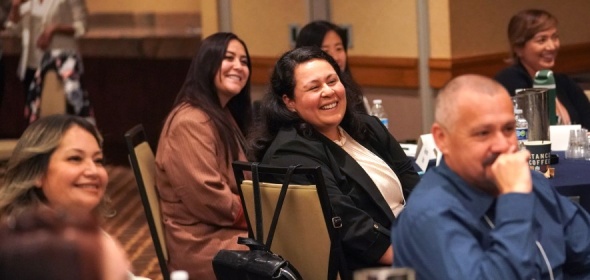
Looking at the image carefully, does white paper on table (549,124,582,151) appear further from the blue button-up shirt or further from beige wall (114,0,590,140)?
beige wall (114,0,590,140)

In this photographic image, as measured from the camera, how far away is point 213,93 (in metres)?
4.93

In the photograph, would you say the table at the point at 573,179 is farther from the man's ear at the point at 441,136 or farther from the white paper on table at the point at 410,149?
the man's ear at the point at 441,136

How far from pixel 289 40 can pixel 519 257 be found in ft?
19.6

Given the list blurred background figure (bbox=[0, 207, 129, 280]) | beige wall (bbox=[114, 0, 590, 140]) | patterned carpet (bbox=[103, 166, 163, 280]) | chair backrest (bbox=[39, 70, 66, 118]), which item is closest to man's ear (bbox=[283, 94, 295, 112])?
patterned carpet (bbox=[103, 166, 163, 280])

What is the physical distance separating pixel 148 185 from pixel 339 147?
3.23 feet

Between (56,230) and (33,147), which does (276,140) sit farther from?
(56,230)

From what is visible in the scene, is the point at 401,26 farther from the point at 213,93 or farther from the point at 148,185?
the point at 148,185

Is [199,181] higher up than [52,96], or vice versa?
[52,96]

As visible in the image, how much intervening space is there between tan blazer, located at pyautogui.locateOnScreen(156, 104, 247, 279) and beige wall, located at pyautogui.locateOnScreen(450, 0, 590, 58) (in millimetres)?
3203

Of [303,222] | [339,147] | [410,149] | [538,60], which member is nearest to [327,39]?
[410,149]

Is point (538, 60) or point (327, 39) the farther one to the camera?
point (538, 60)

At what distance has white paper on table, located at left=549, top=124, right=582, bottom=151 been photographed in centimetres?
497

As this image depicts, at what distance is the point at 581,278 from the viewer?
3.04 m

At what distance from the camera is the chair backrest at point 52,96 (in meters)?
7.38
